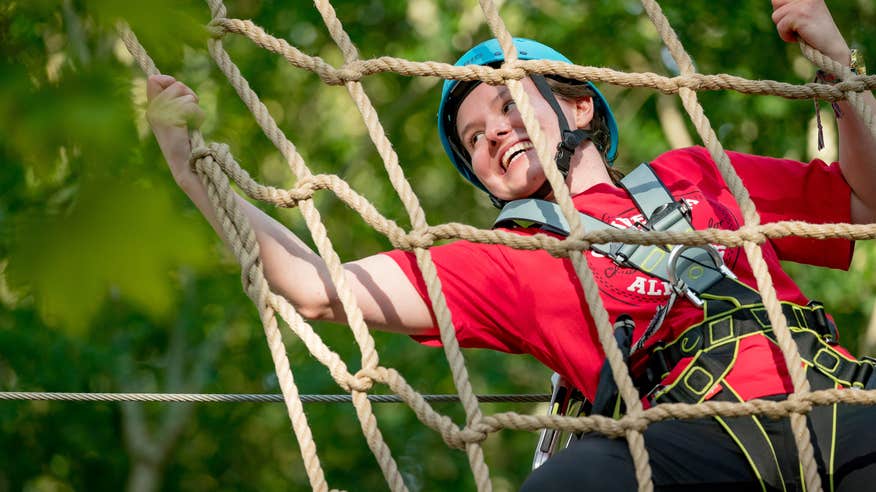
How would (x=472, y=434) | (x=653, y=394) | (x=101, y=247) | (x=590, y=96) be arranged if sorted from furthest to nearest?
(x=590, y=96) → (x=653, y=394) → (x=472, y=434) → (x=101, y=247)

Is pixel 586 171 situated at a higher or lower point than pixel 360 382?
higher

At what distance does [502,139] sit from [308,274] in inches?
18.5

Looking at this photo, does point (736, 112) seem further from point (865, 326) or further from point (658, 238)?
point (658, 238)

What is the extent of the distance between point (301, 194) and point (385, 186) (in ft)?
16.0

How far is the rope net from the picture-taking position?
149 centimetres

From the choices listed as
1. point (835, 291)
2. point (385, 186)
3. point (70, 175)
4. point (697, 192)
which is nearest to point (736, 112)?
point (835, 291)

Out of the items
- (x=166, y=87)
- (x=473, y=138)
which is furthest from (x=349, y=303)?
(x=473, y=138)

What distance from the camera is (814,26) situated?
177cm

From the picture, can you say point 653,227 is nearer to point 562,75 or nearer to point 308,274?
point 562,75

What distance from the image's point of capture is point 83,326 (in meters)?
0.76

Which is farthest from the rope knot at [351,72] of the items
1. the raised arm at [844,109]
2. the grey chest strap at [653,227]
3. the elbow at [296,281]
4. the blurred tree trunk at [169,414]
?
the blurred tree trunk at [169,414]

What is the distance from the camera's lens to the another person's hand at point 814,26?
176 centimetres

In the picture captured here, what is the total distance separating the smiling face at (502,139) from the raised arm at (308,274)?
0.29m

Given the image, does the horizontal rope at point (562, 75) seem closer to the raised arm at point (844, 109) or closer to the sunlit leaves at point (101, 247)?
the raised arm at point (844, 109)
